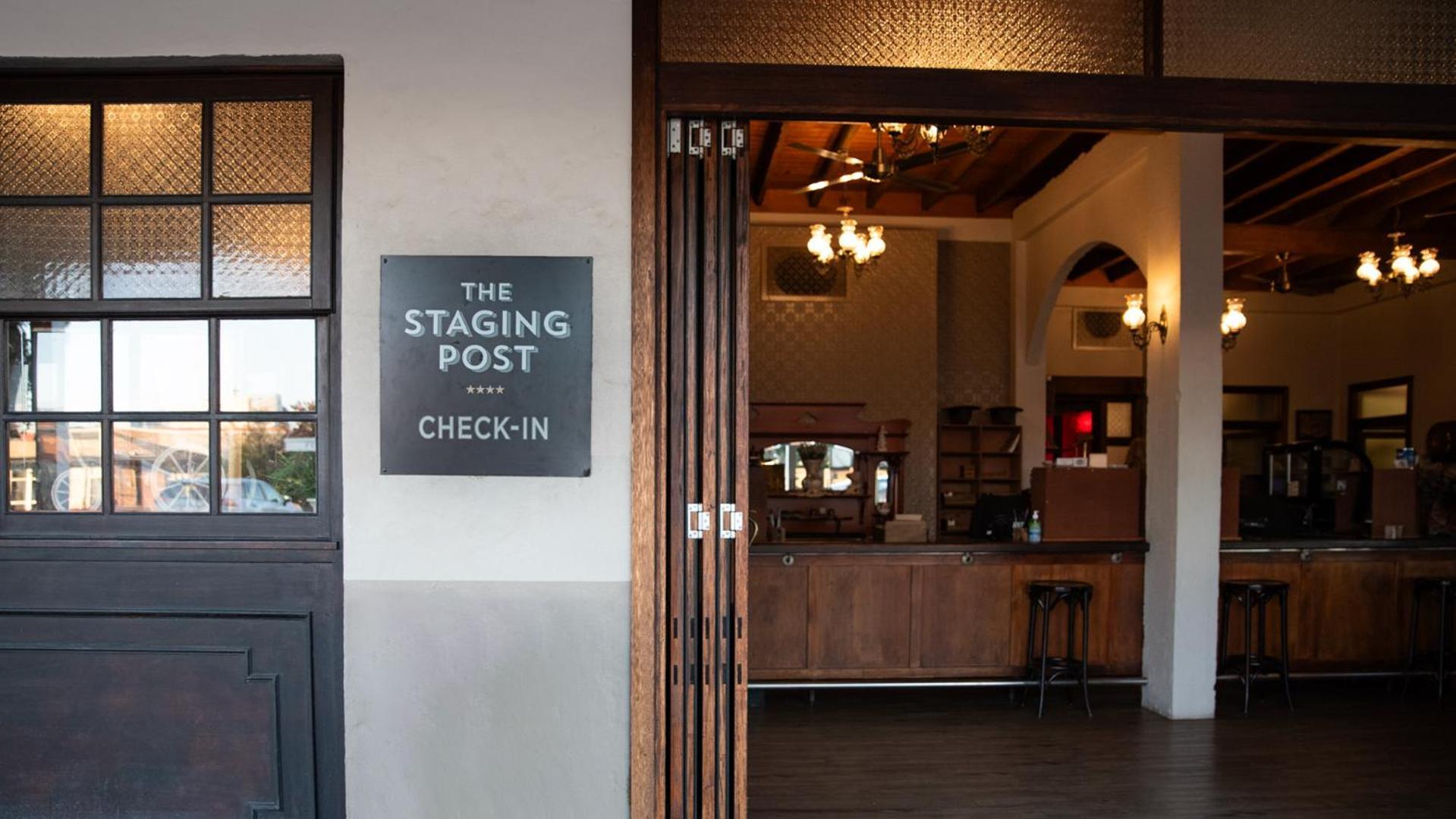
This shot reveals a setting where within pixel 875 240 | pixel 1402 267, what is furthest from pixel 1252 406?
pixel 875 240

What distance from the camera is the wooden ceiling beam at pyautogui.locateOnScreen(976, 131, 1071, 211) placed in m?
8.64

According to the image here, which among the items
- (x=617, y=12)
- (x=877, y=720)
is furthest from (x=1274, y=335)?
(x=617, y=12)

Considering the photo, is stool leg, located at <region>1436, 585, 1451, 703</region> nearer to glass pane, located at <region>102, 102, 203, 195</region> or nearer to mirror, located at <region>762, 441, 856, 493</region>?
mirror, located at <region>762, 441, 856, 493</region>

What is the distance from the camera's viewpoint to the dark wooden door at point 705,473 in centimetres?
331

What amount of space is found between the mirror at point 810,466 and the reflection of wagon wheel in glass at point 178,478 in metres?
7.81

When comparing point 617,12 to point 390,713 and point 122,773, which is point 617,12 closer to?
point 390,713

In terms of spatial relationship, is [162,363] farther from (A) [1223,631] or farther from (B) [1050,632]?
(A) [1223,631]

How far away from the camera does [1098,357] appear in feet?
44.1

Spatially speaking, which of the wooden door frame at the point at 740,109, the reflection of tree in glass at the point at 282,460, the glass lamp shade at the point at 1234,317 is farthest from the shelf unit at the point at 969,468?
the reflection of tree in glass at the point at 282,460

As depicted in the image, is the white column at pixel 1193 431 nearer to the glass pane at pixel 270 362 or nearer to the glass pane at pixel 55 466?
the glass pane at pixel 270 362

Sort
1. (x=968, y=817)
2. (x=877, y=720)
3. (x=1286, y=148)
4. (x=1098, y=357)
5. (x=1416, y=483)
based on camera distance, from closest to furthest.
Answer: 1. (x=968, y=817)
2. (x=877, y=720)
3. (x=1416, y=483)
4. (x=1286, y=148)
5. (x=1098, y=357)

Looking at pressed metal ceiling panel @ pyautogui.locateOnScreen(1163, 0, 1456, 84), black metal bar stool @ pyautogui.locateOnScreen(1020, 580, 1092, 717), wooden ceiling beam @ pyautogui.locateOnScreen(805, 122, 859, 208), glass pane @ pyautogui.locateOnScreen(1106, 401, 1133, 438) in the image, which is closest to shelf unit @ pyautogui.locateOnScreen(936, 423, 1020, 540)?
glass pane @ pyautogui.locateOnScreen(1106, 401, 1133, 438)

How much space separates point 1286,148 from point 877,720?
18.6ft

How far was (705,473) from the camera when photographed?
10.8 ft
